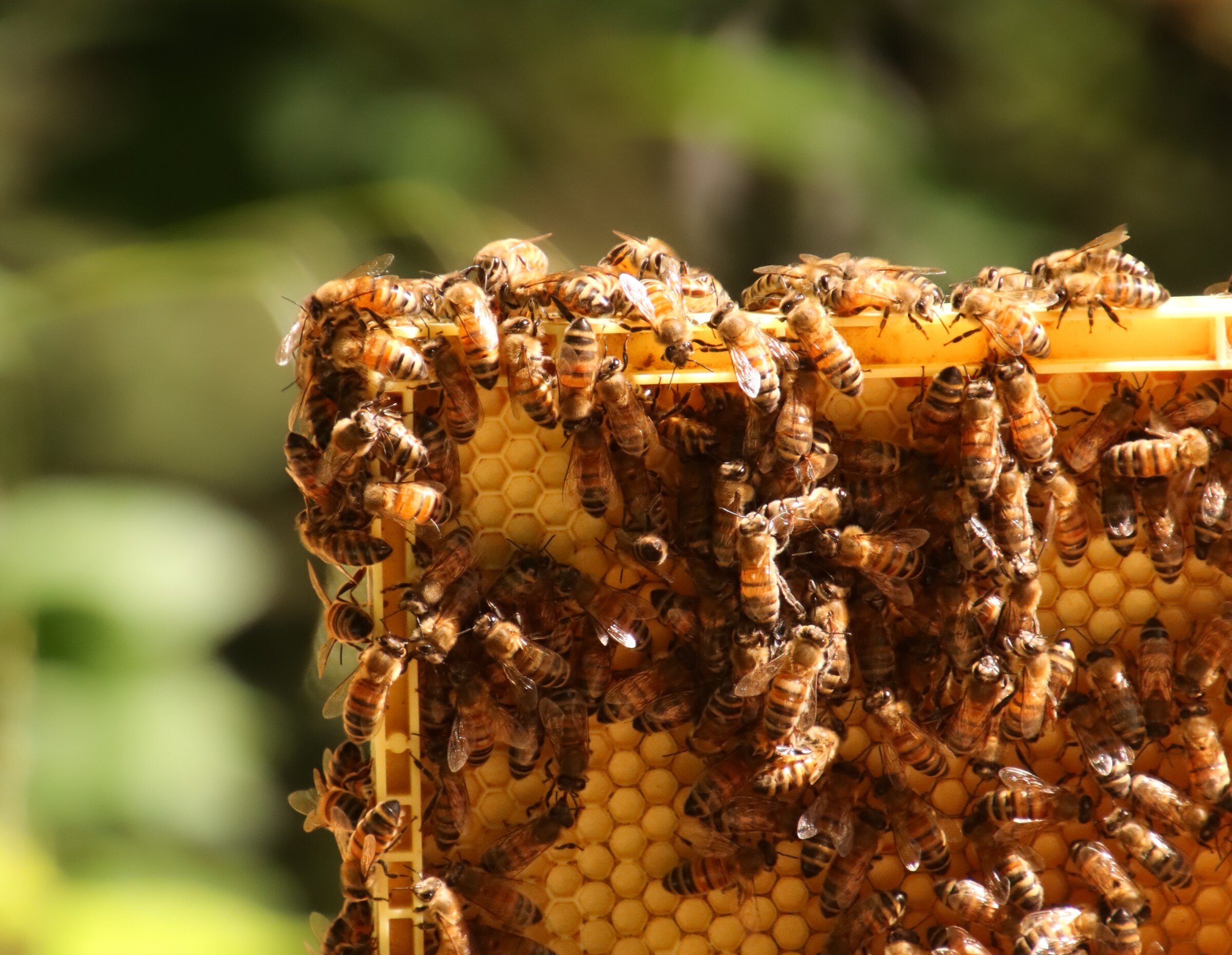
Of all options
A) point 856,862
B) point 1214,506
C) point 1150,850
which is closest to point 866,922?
point 856,862

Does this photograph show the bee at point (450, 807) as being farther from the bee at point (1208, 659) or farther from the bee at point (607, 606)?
the bee at point (1208, 659)

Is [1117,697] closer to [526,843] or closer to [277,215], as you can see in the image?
[526,843]

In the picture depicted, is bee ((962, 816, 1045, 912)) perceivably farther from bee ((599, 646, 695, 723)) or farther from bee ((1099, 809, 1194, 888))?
bee ((599, 646, 695, 723))

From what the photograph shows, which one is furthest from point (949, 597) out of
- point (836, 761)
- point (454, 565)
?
point (454, 565)

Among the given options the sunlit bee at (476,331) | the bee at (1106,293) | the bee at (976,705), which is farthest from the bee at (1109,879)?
the sunlit bee at (476,331)

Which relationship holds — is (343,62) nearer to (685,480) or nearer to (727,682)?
(685,480)

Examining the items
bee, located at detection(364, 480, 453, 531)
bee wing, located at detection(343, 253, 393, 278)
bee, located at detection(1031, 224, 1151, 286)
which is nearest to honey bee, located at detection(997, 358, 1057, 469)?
bee, located at detection(1031, 224, 1151, 286)
